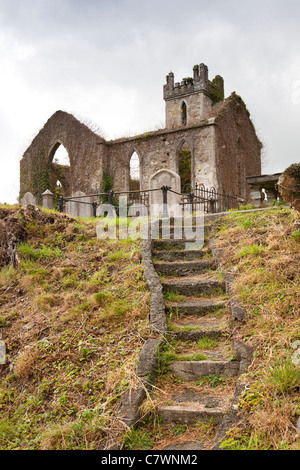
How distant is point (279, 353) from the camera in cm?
363

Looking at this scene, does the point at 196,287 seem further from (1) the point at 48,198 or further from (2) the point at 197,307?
(1) the point at 48,198

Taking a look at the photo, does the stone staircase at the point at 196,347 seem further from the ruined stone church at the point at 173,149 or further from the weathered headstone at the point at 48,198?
the ruined stone church at the point at 173,149

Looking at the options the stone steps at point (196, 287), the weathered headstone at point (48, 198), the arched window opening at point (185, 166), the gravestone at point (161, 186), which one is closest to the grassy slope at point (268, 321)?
the stone steps at point (196, 287)

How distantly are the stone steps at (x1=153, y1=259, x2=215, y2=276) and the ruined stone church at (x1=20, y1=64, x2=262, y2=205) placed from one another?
13.1 metres

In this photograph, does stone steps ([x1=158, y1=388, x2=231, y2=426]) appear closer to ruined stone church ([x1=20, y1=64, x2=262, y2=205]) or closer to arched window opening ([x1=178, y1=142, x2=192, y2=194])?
ruined stone church ([x1=20, y1=64, x2=262, y2=205])

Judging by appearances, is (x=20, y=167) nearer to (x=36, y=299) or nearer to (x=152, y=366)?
(x=36, y=299)

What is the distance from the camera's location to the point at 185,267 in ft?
21.1

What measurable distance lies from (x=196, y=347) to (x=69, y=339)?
156 centimetres

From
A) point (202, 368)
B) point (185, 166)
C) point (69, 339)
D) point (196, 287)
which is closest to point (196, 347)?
point (202, 368)

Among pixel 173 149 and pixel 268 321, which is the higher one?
pixel 173 149

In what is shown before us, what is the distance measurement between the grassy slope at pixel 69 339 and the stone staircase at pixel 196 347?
42 centimetres
